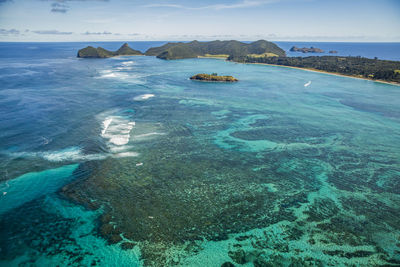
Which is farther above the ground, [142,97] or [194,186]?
[142,97]

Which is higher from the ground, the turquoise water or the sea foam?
the sea foam

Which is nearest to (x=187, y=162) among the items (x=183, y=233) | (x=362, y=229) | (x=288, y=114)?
(x=183, y=233)

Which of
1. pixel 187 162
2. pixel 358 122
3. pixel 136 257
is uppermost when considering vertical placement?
pixel 358 122

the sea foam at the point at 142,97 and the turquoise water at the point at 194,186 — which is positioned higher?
the sea foam at the point at 142,97

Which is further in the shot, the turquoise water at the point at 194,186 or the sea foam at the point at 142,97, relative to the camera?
the sea foam at the point at 142,97

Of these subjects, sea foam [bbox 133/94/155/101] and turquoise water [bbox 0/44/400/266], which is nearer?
turquoise water [bbox 0/44/400/266]

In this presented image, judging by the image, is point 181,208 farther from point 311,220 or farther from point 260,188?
point 311,220

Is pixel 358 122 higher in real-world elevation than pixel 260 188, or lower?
higher

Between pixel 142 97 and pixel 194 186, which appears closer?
pixel 194 186
